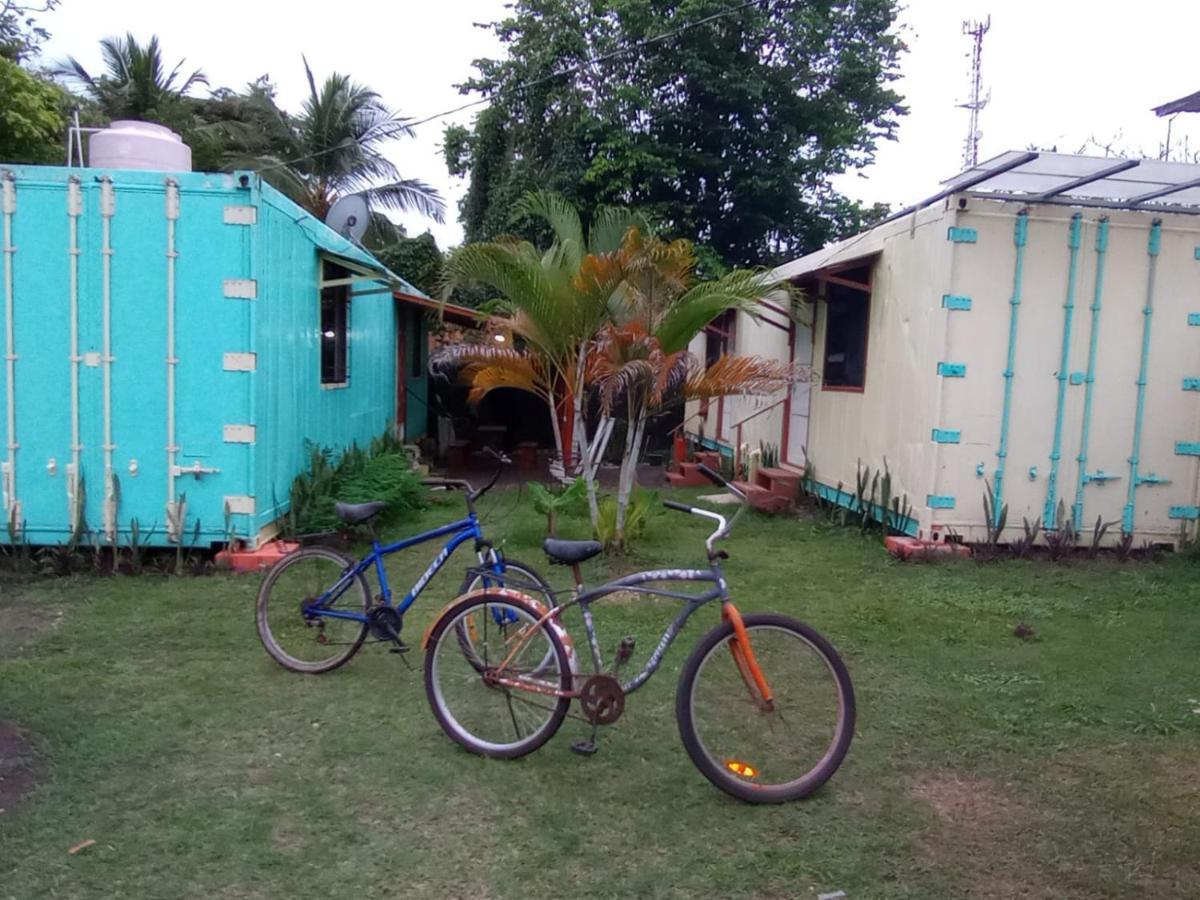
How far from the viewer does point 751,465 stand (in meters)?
11.2

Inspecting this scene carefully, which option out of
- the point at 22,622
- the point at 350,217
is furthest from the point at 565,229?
the point at 22,622

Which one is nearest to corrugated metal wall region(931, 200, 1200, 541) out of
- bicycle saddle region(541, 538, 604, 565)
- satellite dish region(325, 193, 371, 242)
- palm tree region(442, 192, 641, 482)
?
palm tree region(442, 192, 641, 482)

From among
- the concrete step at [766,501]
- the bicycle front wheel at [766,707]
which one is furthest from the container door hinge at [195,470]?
the concrete step at [766,501]

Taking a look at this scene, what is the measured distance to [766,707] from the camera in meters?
3.46

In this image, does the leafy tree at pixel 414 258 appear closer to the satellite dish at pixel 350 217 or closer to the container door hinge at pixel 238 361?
the satellite dish at pixel 350 217

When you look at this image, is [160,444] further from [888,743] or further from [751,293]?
[888,743]

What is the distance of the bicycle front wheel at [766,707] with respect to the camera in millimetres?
3387

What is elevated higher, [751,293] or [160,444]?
[751,293]

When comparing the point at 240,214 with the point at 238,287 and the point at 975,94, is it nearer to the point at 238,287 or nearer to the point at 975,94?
the point at 238,287

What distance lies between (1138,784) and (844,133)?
16062 mm

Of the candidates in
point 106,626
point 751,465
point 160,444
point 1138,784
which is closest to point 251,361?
point 160,444

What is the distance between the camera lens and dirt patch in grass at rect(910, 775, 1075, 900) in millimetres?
2910

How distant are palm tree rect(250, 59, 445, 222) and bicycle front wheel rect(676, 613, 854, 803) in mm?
19158

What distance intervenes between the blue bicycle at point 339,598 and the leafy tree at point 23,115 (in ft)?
35.4
